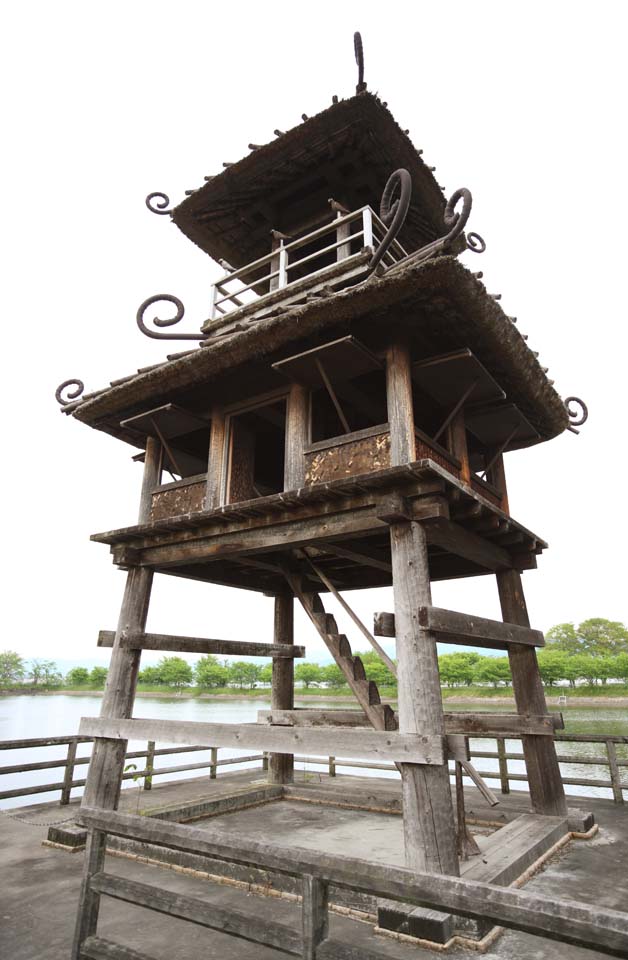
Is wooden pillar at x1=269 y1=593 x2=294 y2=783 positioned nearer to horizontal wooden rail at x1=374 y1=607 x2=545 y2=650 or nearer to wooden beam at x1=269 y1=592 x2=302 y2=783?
wooden beam at x1=269 y1=592 x2=302 y2=783

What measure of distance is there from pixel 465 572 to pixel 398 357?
4164mm

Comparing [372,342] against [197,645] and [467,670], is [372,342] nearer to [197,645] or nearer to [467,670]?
[197,645]

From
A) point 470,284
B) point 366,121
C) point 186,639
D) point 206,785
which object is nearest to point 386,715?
point 186,639

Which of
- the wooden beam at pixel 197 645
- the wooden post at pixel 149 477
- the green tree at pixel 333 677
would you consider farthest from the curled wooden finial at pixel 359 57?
the green tree at pixel 333 677

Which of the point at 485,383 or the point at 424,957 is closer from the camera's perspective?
the point at 424,957

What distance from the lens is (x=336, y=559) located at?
9242 mm

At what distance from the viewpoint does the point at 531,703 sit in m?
7.07

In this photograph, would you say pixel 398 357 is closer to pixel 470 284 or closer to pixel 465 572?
pixel 470 284

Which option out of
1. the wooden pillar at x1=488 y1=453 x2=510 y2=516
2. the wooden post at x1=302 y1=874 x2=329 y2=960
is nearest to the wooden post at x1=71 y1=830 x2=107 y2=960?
the wooden post at x1=302 y1=874 x2=329 y2=960

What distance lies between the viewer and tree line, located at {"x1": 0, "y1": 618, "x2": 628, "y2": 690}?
49.9 m

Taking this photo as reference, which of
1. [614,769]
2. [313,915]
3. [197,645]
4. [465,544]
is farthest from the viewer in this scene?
[614,769]

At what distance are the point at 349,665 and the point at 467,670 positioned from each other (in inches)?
2050

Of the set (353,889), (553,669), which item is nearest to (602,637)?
(553,669)

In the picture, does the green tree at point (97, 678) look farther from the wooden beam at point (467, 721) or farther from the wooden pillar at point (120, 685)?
the wooden beam at point (467, 721)
